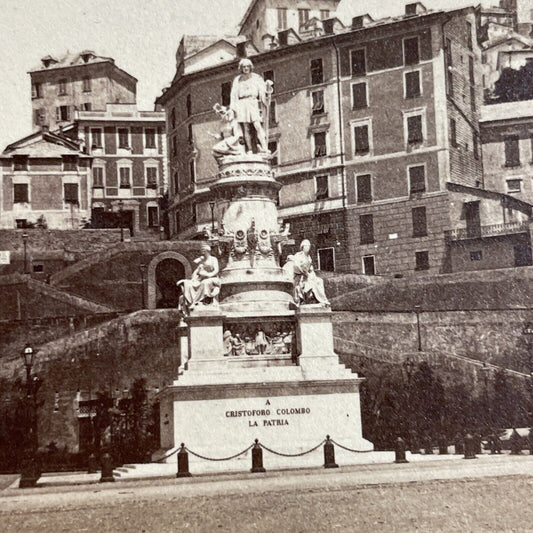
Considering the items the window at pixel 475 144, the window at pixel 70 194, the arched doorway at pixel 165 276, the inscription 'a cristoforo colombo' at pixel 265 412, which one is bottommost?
the inscription 'a cristoforo colombo' at pixel 265 412

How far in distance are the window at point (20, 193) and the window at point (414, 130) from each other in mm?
24697

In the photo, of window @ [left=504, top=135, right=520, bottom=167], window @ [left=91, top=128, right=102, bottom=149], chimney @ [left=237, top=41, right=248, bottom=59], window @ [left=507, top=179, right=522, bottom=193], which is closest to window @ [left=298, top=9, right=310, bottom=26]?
chimney @ [left=237, top=41, right=248, bottom=59]

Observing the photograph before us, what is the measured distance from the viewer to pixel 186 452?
814 inches

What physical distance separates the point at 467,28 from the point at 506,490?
149 feet

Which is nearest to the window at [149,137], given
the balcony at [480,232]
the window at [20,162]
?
the window at [20,162]

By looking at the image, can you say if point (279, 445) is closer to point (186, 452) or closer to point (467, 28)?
point (186, 452)

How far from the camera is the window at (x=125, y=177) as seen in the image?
229 ft

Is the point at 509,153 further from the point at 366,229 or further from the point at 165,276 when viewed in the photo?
the point at 165,276

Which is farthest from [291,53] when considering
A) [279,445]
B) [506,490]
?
[506,490]

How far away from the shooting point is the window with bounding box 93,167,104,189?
2709 inches

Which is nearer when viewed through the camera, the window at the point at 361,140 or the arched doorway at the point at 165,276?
the arched doorway at the point at 165,276

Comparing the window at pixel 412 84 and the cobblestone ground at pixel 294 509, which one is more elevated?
the window at pixel 412 84

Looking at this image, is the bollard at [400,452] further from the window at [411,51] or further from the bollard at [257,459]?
the window at [411,51]

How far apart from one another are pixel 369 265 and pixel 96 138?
2587 centimetres
